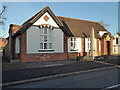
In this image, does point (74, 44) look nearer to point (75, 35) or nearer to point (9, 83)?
point (75, 35)

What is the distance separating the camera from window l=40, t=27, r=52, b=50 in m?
15.4

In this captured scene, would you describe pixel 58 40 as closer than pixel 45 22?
No

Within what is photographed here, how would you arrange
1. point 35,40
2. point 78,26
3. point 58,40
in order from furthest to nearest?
point 78,26 < point 58,40 < point 35,40

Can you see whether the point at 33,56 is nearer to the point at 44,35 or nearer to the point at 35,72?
the point at 44,35

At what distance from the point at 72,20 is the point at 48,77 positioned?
719 inches

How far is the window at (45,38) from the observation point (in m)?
15.4

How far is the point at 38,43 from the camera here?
1506 centimetres

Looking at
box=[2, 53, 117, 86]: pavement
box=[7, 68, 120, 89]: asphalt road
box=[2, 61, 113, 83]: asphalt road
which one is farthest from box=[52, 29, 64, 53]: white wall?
box=[7, 68, 120, 89]: asphalt road

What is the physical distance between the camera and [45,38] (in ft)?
51.4

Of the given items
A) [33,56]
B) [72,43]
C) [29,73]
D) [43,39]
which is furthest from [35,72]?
[72,43]

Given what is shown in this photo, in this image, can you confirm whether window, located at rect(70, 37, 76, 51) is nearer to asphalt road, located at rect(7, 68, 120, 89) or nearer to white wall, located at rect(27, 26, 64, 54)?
white wall, located at rect(27, 26, 64, 54)

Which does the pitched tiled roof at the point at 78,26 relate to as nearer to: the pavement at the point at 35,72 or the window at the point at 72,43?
the window at the point at 72,43

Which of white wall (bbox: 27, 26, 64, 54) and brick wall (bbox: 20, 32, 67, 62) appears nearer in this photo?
brick wall (bbox: 20, 32, 67, 62)

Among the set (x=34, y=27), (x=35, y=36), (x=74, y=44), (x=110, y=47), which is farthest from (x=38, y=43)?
(x=110, y=47)
